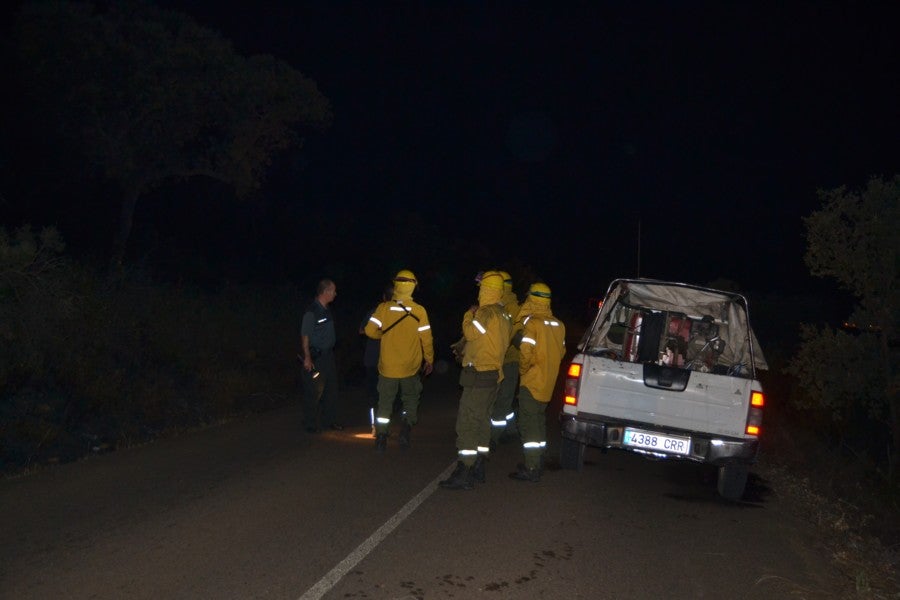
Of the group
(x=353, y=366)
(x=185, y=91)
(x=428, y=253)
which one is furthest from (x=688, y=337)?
(x=428, y=253)

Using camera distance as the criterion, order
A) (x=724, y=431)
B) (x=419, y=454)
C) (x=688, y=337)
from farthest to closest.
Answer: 1. (x=688, y=337)
2. (x=419, y=454)
3. (x=724, y=431)

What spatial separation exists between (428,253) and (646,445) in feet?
123

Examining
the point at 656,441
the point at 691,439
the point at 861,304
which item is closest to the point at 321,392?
the point at 656,441

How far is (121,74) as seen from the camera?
2019 centimetres

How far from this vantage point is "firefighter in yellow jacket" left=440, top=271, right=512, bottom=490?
28.8ft

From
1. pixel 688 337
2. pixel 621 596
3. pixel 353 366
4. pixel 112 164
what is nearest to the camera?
pixel 621 596

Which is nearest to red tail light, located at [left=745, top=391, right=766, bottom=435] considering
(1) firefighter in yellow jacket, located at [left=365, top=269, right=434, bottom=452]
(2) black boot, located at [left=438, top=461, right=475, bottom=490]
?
(2) black boot, located at [left=438, top=461, right=475, bottom=490]

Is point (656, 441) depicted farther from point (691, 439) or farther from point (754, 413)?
point (754, 413)

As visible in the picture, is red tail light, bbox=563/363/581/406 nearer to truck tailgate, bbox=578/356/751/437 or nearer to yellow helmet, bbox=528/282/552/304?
truck tailgate, bbox=578/356/751/437

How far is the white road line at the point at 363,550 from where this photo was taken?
5.67 metres

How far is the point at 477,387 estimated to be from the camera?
29.1ft

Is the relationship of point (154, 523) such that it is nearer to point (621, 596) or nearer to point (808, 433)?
point (621, 596)

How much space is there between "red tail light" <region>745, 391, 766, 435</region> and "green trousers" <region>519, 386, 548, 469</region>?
6.47 feet

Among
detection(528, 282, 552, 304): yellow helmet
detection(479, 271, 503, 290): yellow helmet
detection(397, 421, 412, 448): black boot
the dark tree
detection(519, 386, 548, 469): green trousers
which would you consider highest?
the dark tree
